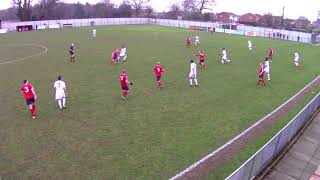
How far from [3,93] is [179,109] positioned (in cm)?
1142

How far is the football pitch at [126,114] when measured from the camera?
12297 millimetres

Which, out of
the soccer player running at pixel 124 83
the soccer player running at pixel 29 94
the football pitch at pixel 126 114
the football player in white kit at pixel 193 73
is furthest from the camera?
the football player in white kit at pixel 193 73

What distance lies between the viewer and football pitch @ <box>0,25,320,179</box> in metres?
12.3

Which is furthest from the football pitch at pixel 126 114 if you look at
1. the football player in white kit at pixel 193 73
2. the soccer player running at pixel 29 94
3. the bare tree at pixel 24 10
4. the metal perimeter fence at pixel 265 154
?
the bare tree at pixel 24 10

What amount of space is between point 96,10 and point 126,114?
334ft

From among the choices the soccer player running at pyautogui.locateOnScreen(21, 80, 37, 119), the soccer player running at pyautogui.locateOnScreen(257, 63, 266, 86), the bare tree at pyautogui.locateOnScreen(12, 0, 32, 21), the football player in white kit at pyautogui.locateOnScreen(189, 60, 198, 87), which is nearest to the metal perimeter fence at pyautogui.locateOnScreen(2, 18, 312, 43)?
the bare tree at pyautogui.locateOnScreen(12, 0, 32, 21)

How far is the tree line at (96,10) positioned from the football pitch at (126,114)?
60.9 meters

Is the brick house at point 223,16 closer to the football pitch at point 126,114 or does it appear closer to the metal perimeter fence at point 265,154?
the football pitch at point 126,114

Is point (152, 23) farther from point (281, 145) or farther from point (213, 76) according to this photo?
point (281, 145)

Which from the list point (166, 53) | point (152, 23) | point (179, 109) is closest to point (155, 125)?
point (179, 109)

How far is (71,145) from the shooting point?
45.0 feet

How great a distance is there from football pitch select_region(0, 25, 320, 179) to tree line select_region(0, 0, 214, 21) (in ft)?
200

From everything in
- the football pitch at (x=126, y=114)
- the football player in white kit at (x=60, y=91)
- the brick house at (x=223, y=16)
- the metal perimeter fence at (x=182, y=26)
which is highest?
the brick house at (x=223, y=16)

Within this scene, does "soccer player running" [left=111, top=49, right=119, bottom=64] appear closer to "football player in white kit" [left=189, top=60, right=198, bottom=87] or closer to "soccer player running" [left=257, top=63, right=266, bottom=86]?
"football player in white kit" [left=189, top=60, right=198, bottom=87]
